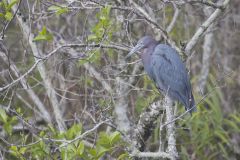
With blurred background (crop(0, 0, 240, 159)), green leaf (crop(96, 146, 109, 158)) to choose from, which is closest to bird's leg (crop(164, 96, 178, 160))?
blurred background (crop(0, 0, 240, 159))

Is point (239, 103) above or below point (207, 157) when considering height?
above

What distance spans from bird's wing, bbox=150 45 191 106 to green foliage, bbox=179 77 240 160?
3.08 ft

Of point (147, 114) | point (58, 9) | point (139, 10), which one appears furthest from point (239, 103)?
point (58, 9)

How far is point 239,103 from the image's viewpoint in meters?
6.62

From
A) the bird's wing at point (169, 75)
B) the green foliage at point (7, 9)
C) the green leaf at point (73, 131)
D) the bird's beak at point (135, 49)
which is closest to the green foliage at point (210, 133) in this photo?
the bird's wing at point (169, 75)

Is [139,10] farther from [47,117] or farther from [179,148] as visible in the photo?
[179,148]

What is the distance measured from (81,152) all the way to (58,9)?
42.9 inches

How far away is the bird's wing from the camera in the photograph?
175 inches

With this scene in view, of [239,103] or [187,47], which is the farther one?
[239,103]

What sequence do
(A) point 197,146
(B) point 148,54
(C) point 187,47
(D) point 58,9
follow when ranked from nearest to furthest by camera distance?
(D) point 58,9
(C) point 187,47
(B) point 148,54
(A) point 197,146

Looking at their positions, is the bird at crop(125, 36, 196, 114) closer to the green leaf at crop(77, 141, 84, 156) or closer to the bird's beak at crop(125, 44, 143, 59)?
the bird's beak at crop(125, 44, 143, 59)

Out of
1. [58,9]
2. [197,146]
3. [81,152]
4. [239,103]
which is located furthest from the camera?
[239,103]

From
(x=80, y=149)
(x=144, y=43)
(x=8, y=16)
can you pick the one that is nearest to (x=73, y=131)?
(x=80, y=149)

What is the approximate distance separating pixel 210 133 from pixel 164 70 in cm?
154
